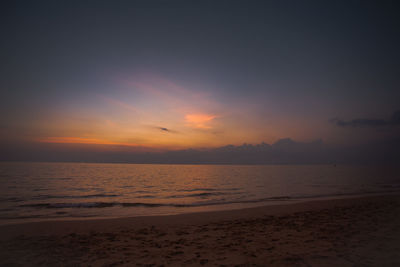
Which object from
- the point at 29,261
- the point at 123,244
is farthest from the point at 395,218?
the point at 29,261

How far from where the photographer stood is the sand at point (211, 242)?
22.4ft

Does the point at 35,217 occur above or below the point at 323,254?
below

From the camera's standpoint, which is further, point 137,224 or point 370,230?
point 137,224

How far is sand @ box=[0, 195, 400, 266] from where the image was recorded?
269 inches

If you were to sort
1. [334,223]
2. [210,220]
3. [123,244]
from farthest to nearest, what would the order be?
[210,220]
[334,223]
[123,244]

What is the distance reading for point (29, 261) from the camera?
23.0ft

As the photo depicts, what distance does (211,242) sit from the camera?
8.76m

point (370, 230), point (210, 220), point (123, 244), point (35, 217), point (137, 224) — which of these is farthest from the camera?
point (35, 217)

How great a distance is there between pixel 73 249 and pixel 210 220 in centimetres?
762

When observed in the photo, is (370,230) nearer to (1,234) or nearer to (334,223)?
(334,223)

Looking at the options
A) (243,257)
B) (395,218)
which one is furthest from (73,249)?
(395,218)

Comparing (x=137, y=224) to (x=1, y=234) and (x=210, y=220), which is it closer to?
(x=210, y=220)

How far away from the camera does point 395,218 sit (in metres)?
11.9

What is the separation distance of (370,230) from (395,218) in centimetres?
397
